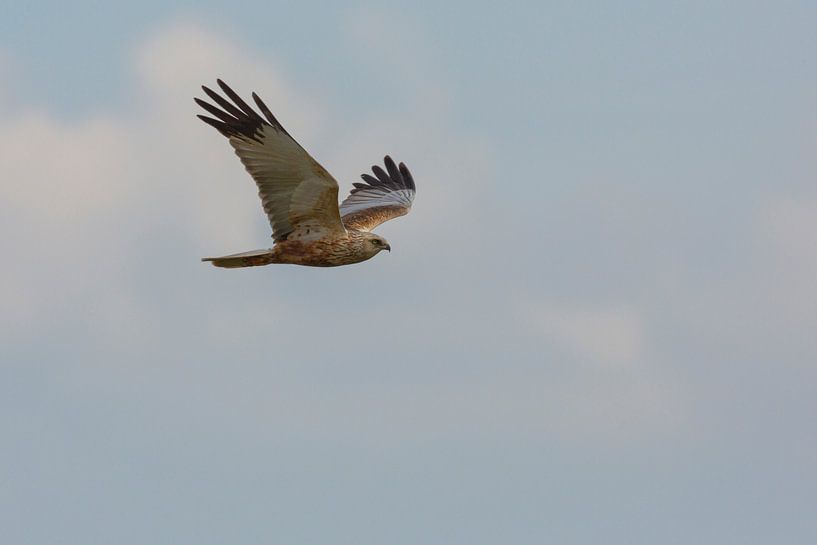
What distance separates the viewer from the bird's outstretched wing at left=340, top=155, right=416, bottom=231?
20.9 meters

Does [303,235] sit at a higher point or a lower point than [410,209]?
lower

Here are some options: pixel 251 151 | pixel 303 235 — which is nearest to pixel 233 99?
pixel 251 151

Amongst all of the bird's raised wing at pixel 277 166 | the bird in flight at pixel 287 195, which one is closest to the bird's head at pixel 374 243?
the bird in flight at pixel 287 195

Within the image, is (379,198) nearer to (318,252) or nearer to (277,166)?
(318,252)

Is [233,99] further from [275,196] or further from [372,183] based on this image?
[372,183]

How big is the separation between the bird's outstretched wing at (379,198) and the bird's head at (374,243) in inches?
81.4

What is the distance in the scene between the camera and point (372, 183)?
2408cm

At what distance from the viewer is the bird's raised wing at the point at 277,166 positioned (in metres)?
16.4

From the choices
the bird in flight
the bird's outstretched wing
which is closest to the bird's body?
the bird in flight

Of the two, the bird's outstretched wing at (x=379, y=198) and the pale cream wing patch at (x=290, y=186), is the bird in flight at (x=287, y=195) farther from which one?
the bird's outstretched wing at (x=379, y=198)

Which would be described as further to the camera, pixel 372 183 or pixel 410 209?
pixel 372 183

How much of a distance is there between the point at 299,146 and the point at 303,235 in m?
1.58

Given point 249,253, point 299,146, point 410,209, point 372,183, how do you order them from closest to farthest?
point 299,146 < point 249,253 < point 410,209 < point 372,183

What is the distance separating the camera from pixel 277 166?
16.6m
